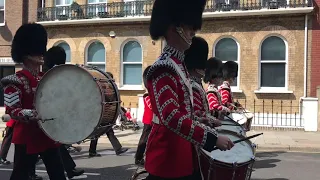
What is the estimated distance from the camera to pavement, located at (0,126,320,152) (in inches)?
468

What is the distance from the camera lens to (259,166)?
9.07 metres

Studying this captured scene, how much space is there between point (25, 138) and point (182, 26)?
2.63 metres

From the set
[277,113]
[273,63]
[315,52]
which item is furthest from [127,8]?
[315,52]

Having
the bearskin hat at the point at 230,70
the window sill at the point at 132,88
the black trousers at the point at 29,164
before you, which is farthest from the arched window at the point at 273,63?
the black trousers at the point at 29,164

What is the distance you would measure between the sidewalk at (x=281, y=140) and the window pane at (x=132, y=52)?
480 centimetres

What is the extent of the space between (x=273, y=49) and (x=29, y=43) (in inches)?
525

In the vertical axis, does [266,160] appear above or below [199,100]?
below

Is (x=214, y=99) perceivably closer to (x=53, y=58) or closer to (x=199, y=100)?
(x=199, y=100)

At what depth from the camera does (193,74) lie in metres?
5.18

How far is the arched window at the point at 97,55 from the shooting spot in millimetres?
20297

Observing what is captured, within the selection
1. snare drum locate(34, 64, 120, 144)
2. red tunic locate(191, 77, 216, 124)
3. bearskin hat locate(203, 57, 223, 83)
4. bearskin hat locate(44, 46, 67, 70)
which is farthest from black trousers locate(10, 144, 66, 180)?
bearskin hat locate(203, 57, 223, 83)

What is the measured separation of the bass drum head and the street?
3047 millimetres

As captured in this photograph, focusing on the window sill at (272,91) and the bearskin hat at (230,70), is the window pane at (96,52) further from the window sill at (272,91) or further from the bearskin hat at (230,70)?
the bearskin hat at (230,70)

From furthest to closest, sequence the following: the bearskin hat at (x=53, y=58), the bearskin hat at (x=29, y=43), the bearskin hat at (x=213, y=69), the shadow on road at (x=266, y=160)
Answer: the shadow on road at (x=266, y=160), the bearskin hat at (x=213, y=69), the bearskin hat at (x=53, y=58), the bearskin hat at (x=29, y=43)
